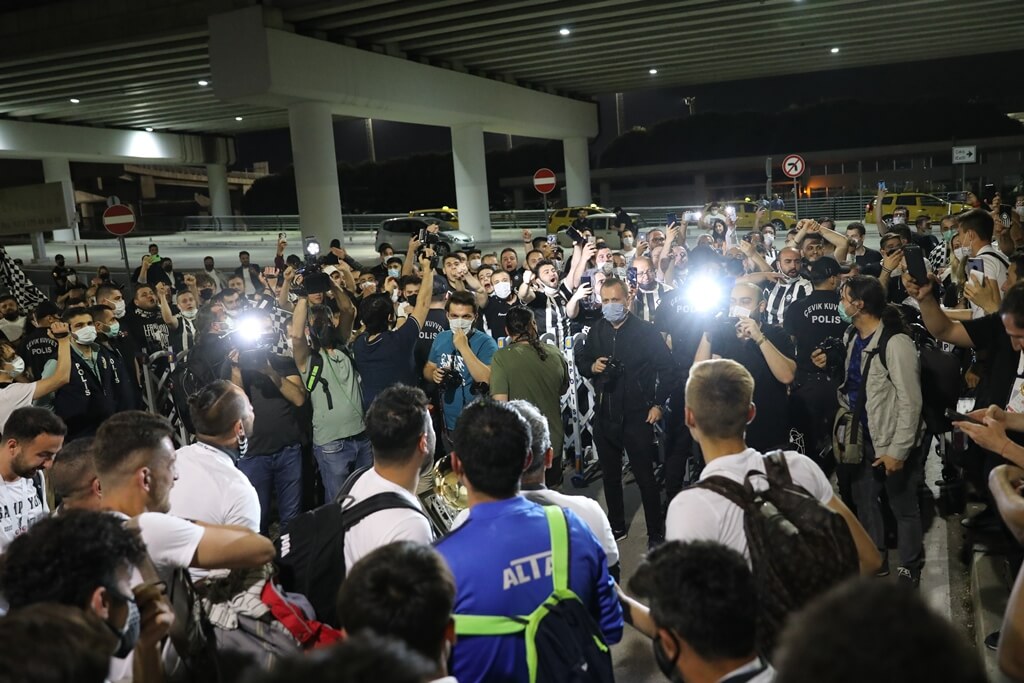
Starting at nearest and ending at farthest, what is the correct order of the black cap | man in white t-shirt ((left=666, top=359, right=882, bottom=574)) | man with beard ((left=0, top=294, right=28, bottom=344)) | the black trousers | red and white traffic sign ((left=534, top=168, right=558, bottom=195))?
man in white t-shirt ((left=666, top=359, right=882, bottom=574)) < the black trousers < the black cap < man with beard ((left=0, top=294, right=28, bottom=344)) < red and white traffic sign ((left=534, top=168, right=558, bottom=195))

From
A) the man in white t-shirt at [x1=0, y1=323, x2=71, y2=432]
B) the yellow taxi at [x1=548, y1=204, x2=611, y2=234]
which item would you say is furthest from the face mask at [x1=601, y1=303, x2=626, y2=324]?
the yellow taxi at [x1=548, y1=204, x2=611, y2=234]

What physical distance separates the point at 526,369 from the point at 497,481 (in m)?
3.25

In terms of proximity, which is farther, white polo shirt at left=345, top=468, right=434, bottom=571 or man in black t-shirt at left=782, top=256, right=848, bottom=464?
man in black t-shirt at left=782, top=256, right=848, bottom=464

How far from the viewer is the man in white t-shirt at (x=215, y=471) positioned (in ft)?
11.7

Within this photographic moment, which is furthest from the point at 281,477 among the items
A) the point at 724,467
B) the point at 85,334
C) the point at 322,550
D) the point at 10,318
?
the point at 10,318

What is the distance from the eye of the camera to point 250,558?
2920 mm

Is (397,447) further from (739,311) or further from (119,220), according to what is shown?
(119,220)

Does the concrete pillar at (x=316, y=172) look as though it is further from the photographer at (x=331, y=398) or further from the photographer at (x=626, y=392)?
the photographer at (x=626, y=392)

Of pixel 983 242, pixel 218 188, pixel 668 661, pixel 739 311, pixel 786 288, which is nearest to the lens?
pixel 668 661

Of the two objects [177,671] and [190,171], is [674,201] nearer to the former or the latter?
[190,171]

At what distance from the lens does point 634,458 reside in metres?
6.05

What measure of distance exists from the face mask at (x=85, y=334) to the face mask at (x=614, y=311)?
406 centimetres

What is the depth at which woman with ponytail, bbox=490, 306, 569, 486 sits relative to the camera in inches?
239

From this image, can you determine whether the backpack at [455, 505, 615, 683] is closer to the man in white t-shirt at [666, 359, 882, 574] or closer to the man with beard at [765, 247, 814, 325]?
the man in white t-shirt at [666, 359, 882, 574]
